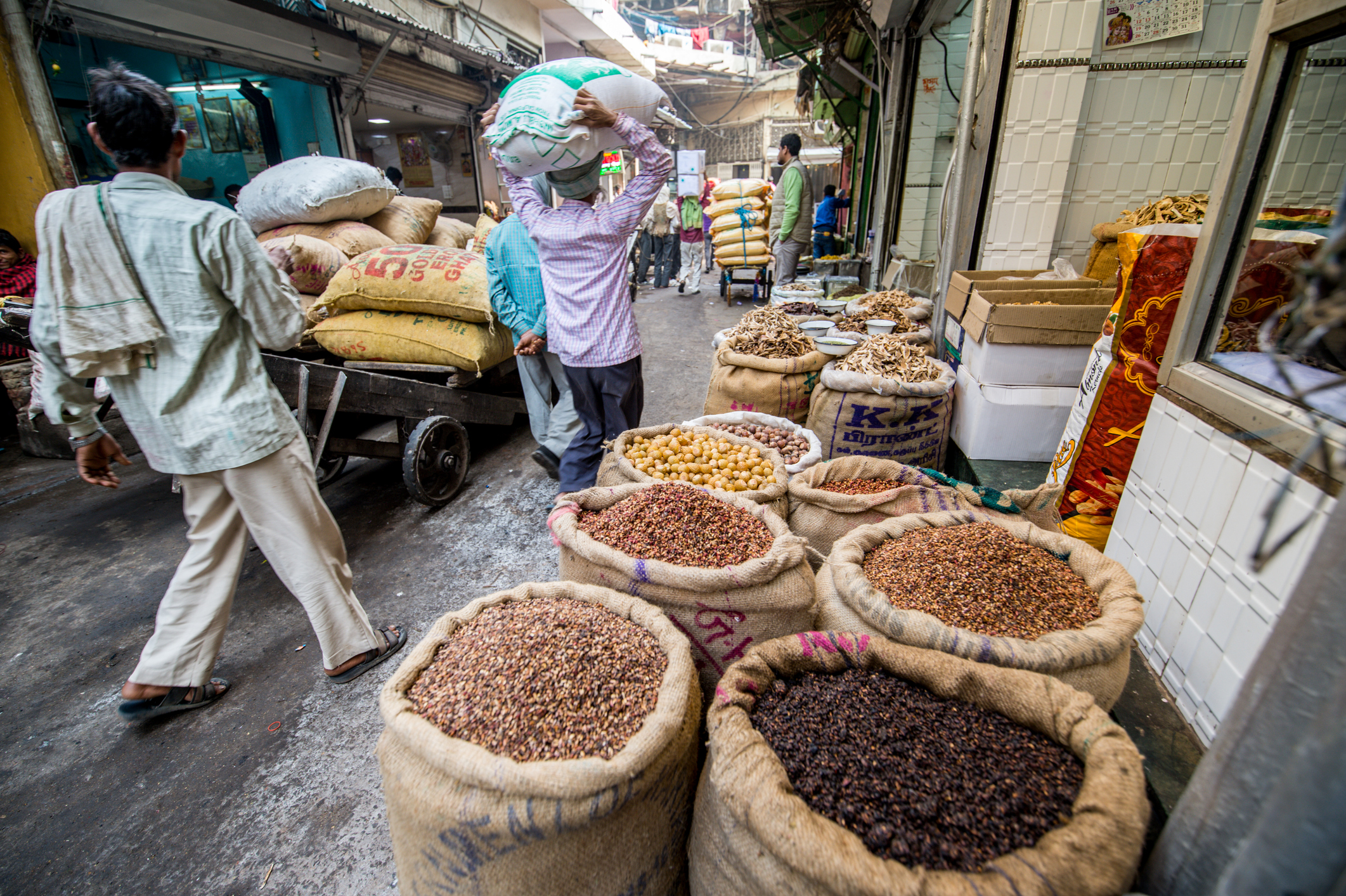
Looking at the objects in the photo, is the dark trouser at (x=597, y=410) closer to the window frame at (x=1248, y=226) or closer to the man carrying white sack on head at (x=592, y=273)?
the man carrying white sack on head at (x=592, y=273)

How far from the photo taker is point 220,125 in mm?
7074

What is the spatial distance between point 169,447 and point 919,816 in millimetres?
2195

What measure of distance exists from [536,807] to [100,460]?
194 cm

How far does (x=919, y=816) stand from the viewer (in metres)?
0.98

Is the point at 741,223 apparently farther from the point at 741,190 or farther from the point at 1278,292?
the point at 1278,292

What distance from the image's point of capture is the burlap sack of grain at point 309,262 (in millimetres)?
3705

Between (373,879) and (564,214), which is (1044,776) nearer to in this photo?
(373,879)

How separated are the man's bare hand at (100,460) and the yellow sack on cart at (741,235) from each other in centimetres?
871

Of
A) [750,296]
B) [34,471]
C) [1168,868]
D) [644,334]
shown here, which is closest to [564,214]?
[1168,868]

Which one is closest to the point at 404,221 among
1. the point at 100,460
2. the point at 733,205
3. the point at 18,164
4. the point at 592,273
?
the point at 18,164

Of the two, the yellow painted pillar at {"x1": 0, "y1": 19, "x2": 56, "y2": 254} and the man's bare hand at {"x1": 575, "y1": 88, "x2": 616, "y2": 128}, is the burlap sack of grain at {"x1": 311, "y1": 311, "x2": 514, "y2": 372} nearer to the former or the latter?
the man's bare hand at {"x1": 575, "y1": 88, "x2": 616, "y2": 128}

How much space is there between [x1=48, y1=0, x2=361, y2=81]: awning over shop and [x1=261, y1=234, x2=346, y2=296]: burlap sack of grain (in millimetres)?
2628

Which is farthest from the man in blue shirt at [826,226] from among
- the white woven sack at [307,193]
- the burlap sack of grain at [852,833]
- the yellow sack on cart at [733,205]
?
the burlap sack of grain at [852,833]

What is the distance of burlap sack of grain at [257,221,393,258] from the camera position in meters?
4.28
